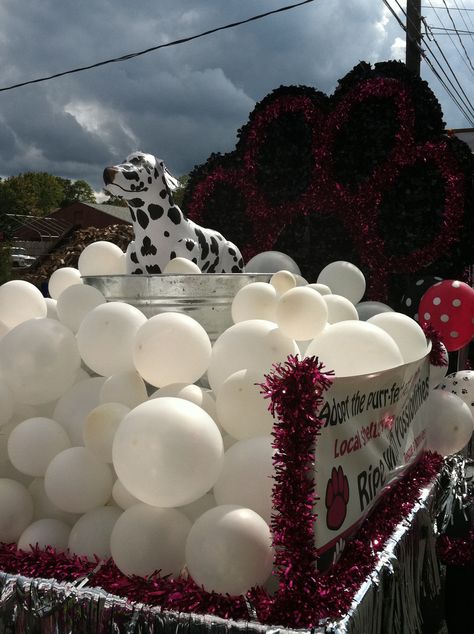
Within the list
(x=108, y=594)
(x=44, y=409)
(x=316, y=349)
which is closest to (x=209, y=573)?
(x=108, y=594)

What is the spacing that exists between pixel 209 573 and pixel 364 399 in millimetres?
579

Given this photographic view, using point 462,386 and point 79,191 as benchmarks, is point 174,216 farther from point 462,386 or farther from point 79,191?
point 79,191

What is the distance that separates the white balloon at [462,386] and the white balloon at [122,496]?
196 centimetres

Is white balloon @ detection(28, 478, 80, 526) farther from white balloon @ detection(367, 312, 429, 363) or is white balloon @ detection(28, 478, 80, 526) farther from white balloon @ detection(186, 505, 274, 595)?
white balloon @ detection(367, 312, 429, 363)

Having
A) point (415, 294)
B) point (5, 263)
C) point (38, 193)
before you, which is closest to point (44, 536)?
point (415, 294)

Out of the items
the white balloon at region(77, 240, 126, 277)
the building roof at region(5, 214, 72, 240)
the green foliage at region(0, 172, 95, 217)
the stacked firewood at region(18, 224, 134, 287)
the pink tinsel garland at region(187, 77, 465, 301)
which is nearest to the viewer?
the white balloon at region(77, 240, 126, 277)

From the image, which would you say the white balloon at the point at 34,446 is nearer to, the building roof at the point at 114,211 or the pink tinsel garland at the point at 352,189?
the pink tinsel garland at the point at 352,189

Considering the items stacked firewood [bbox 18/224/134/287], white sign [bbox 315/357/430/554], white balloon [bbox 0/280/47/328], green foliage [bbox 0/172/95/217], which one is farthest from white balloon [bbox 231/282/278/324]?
green foliage [bbox 0/172/95/217]

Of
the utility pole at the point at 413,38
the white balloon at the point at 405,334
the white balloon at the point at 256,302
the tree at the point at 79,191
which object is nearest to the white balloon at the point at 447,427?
the white balloon at the point at 405,334

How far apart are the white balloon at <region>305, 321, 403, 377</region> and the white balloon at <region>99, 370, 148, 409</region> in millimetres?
542

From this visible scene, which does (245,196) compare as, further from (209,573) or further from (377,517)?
(209,573)

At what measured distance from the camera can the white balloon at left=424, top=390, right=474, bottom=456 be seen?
2625 millimetres

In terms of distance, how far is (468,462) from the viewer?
3.15m

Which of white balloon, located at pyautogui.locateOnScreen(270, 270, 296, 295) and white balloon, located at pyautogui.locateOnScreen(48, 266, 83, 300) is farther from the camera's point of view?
white balloon, located at pyautogui.locateOnScreen(48, 266, 83, 300)
